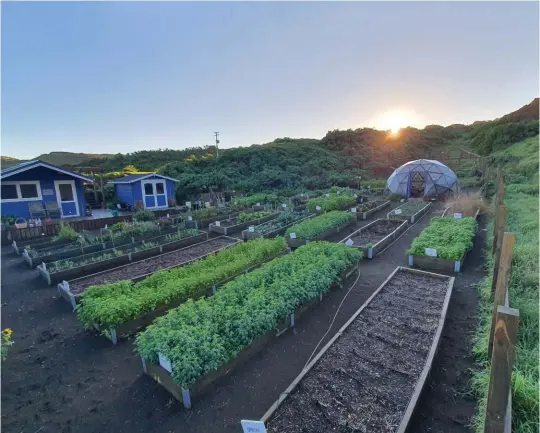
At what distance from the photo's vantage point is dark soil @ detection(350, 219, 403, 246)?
9.68 m

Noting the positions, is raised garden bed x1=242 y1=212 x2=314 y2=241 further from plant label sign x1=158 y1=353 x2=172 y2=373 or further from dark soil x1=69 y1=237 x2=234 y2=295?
plant label sign x1=158 y1=353 x2=172 y2=373

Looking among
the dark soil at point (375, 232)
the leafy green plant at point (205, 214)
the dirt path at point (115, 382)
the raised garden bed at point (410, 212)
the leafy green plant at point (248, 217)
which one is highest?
the leafy green plant at point (205, 214)

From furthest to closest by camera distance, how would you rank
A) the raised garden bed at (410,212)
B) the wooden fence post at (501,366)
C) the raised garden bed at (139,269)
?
1. the raised garden bed at (410,212)
2. the raised garden bed at (139,269)
3. the wooden fence post at (501,366)

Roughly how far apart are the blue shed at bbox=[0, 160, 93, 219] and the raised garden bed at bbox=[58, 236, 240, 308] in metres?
9.44

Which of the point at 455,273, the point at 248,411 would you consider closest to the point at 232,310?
the point at 248,411

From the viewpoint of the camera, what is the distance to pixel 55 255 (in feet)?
27.9

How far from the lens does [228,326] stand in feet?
13.0

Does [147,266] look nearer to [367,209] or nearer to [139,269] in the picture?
[139,269]

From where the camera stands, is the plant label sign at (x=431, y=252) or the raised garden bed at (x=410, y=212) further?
the raised garden bed at (x=410, y=212)

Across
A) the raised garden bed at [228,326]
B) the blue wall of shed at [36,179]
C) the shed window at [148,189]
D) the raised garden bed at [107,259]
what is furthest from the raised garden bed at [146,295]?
the shed window at [148,189]

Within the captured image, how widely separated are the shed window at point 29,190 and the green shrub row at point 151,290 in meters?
12.1

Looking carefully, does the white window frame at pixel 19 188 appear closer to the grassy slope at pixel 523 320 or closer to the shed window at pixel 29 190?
the shed window at pixel 29 190

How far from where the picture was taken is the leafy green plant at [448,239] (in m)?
7.04

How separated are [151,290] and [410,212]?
40.0ft
